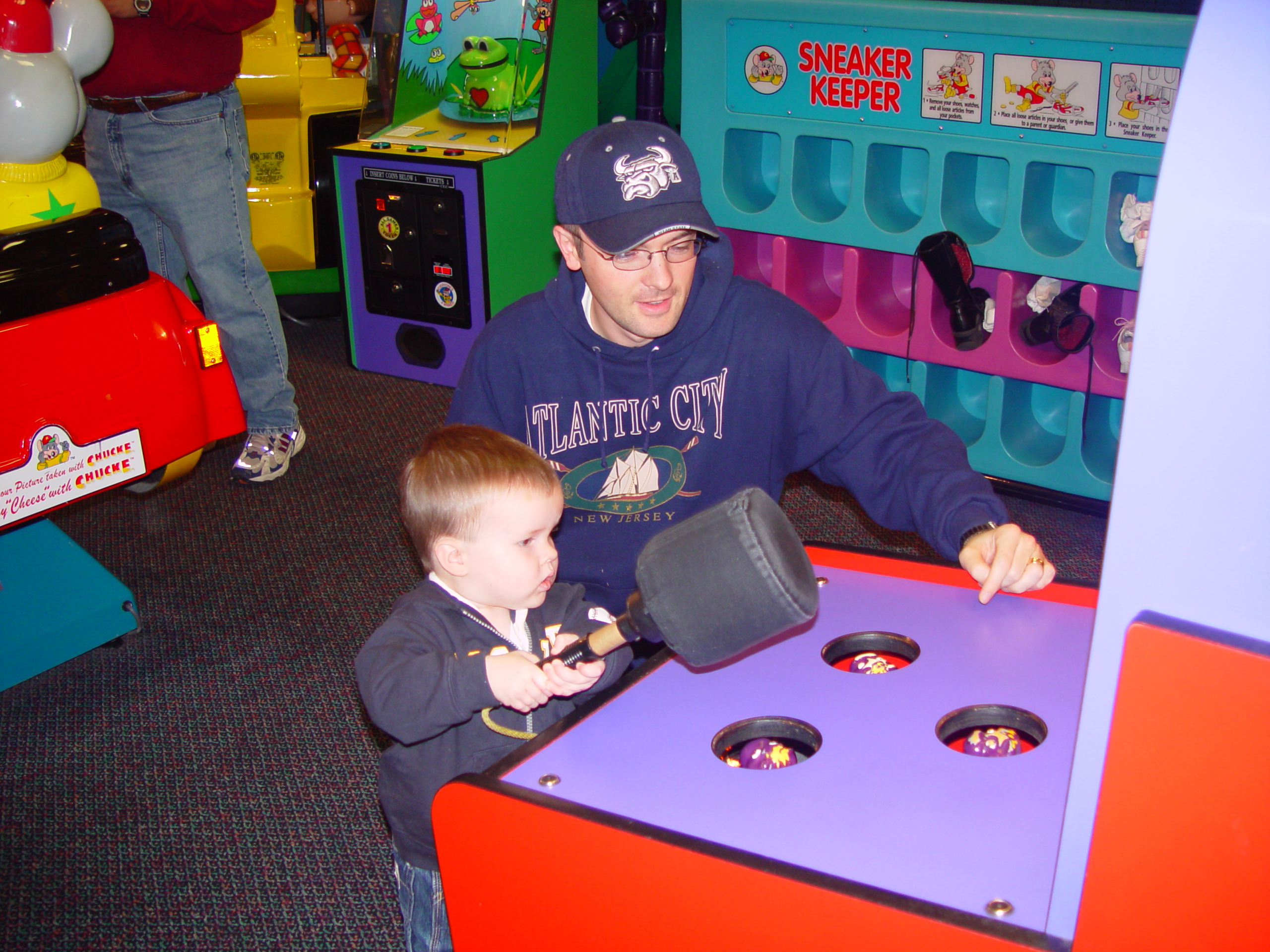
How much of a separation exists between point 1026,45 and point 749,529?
1813 millimetres

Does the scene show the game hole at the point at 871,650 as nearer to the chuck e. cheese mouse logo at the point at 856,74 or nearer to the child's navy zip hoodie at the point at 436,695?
the child's navy zip hoodie at the point at 436,695

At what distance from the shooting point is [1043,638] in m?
1.11

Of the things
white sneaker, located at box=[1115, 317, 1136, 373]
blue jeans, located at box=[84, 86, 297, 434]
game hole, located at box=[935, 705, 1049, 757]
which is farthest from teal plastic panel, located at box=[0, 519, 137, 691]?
white sneaker, located at box=[1115, 317, 1136, 373]

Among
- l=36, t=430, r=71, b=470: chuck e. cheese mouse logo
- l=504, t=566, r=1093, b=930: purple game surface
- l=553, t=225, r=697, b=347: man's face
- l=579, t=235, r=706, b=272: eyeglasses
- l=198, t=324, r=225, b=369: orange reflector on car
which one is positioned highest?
l=579, t=235, r=706, b=272: eyeglasses

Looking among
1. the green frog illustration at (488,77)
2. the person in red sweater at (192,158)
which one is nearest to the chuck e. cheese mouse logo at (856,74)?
the green frog illustration at (488,77)

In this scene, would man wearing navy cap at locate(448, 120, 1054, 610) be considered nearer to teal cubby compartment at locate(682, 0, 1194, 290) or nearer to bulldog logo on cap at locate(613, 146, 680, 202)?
bulldog logo on cap at locate(613, 146, 680, 202)

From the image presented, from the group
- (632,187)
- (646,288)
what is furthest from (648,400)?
(632,187)

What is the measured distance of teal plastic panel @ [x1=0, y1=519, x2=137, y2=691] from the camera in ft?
6.55

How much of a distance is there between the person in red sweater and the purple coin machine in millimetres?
671

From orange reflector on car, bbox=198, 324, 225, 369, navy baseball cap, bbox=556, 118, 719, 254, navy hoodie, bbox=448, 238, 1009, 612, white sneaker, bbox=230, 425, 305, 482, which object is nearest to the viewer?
navy baseball cap, bbox=556, 118, 719, 254

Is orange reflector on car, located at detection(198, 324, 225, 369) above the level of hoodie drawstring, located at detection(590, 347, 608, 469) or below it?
below

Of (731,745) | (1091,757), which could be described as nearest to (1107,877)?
(1091,757)

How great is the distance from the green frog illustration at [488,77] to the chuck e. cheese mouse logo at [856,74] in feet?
3.40

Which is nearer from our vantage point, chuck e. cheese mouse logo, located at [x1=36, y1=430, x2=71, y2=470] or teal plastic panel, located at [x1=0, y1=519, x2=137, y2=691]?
chuck e. cheese mouse logo, located at [x1=36, y1=430, x2=71, y2=470]
